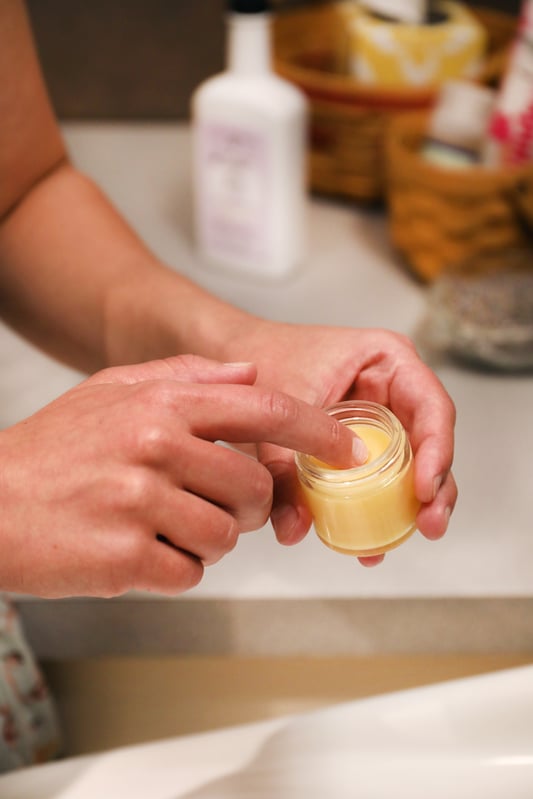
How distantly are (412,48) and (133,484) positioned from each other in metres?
0.69

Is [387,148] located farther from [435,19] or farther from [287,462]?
[287,462]

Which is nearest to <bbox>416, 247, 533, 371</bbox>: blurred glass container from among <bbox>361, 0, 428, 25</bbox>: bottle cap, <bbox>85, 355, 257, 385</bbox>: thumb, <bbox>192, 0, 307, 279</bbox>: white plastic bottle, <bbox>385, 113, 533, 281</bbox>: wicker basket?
<bbox>385, 113, 533, 281</bbox>: wicker basket

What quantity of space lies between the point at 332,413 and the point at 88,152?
0.73 metres

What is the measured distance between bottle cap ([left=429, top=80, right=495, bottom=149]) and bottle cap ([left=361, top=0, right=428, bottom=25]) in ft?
0.34

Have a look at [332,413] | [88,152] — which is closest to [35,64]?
[332,413]

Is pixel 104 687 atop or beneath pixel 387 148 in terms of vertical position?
beneath

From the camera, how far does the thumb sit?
0.45 meters

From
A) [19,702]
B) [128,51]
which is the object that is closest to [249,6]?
[128,51]

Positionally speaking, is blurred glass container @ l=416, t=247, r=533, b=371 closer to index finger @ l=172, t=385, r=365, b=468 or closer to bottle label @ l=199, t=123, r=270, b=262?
bottle label @ l=199, t=123, r=270, b=262

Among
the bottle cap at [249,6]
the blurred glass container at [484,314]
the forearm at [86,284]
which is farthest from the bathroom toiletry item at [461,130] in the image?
the forearm at [86,284]

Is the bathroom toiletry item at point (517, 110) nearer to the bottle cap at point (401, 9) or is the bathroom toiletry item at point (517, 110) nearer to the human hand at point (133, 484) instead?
the bottle cap at point (401, 9)

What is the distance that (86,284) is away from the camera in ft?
2.17

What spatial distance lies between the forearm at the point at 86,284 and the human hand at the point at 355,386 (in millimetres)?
69

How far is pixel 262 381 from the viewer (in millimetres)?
A: 568
